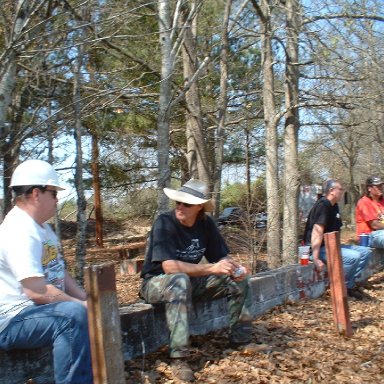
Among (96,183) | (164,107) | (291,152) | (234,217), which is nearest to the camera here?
(164,107)

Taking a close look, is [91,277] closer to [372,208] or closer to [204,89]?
[372,208]

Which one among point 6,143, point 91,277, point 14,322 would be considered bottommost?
point 14,322

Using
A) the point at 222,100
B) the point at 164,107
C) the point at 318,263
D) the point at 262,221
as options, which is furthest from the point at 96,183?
the point at 318,263

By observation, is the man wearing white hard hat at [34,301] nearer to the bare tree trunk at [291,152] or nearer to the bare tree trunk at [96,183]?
the bare tree trunk at [291,152]

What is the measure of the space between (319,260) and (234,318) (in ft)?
8.06

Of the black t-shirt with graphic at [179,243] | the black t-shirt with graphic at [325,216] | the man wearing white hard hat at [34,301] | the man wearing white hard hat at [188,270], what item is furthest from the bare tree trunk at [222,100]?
the man wearing white hard hat at [34,301]

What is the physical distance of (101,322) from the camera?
3.08 metres

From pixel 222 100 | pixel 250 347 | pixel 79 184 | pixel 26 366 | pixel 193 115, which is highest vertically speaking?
pixel 222 100

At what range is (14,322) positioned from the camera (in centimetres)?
325

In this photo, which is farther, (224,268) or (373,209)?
(373,209)

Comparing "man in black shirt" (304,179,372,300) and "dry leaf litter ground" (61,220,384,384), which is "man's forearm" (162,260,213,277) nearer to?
"dry leaf litter ground" (61,220,384,384)

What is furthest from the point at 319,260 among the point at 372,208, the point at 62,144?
the point at 62,144

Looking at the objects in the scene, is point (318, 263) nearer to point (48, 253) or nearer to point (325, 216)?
point (325, 216)

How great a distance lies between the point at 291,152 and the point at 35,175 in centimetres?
694
